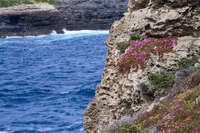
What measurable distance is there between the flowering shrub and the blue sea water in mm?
6742

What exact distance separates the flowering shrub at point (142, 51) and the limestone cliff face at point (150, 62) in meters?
0.25

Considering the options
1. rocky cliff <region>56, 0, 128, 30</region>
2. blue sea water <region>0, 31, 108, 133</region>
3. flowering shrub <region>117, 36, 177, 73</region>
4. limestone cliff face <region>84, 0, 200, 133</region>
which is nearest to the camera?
limestone cliff face <region>84, 0, 200, 133</region>

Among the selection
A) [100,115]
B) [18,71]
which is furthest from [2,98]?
[100,115]

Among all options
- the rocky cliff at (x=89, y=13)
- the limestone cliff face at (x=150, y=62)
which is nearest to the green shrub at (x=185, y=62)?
the limestone cliff face at (x=150, y=62)

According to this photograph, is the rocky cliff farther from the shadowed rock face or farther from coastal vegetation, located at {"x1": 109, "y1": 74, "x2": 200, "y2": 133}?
coastal vegetation, located at {"x1": 109, "y1": 74, "x2": 200, "y2": 133}

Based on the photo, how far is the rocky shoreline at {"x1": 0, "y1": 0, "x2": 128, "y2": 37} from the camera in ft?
248

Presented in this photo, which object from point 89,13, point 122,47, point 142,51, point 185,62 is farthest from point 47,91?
point 89,13

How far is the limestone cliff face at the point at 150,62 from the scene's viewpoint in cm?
1028

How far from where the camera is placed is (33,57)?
42188 millimetres

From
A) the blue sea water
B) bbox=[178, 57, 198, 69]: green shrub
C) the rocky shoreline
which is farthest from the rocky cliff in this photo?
bbox=[178, 57, 198, 69]: green shrub

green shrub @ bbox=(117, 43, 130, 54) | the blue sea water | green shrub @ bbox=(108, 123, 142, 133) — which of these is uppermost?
green shrub @ bbox=(117, 43, 130, 54)

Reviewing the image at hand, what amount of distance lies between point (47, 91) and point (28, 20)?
57.1 metres

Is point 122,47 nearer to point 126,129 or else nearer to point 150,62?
point 150,62

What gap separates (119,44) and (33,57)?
3164 cm
